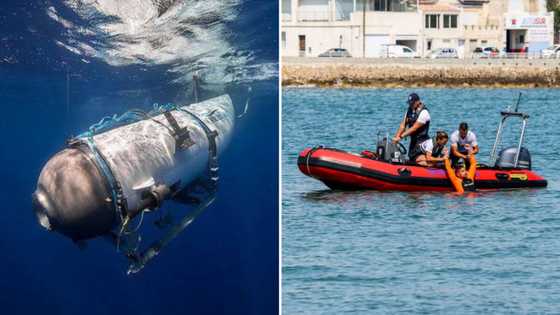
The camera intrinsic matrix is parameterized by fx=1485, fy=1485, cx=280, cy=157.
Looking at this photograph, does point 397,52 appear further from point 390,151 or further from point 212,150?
point 212,150

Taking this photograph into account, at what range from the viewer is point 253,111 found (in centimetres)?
514

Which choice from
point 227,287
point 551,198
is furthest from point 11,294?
point 551,198

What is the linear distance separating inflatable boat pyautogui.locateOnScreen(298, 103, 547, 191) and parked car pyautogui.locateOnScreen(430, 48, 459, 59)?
43.0m

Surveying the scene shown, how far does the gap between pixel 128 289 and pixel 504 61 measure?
5576cm

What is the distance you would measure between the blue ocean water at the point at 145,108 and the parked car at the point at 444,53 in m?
57.3

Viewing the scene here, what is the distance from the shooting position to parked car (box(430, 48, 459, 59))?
205ft

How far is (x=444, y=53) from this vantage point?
207 ft

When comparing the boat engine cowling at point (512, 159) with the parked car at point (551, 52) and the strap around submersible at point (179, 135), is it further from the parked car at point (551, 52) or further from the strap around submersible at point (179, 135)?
the parked car at point (551, 52)

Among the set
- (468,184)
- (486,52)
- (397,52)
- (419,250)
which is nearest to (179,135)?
(419,250)

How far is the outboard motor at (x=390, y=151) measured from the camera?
723 inches

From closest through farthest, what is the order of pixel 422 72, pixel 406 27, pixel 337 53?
pixel 422 72, pixel 337 53, pixel 406 27

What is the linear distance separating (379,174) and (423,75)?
135ft

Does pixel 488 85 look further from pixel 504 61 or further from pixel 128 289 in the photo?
pixel 128 289

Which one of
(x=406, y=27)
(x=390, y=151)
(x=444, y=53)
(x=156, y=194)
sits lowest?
(x=444, y=53)
